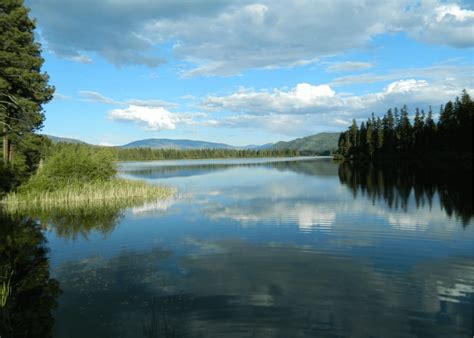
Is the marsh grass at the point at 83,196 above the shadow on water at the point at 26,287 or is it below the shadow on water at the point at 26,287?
above

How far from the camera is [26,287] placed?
1373 centimetres

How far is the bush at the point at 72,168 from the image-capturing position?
3844 centimetres

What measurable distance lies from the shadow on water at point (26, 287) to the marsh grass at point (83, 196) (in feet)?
39.1

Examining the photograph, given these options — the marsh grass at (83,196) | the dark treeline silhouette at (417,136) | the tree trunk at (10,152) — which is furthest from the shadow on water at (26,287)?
the dark treeline silhouette at (417,136)

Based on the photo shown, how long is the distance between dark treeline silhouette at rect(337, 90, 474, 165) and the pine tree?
274 ft

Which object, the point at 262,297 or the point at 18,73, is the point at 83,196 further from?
the point at 262,297

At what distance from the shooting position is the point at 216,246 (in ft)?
66.1

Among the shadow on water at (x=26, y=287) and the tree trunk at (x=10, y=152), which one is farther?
the tree trunk at (x=10, y=152)

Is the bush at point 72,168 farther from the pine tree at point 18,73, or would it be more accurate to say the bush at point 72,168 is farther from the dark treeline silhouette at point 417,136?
the dark treeline silhouette at point 417,136

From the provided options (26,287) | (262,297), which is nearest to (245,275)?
(262,297)

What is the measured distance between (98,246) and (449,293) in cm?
1661

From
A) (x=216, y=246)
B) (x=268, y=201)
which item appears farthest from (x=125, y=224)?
(x=268, y=201)

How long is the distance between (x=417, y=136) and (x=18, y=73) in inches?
4208

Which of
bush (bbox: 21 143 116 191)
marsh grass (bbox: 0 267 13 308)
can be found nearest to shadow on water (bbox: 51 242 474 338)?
marsh grass (bbox: 0 267 13 308)
